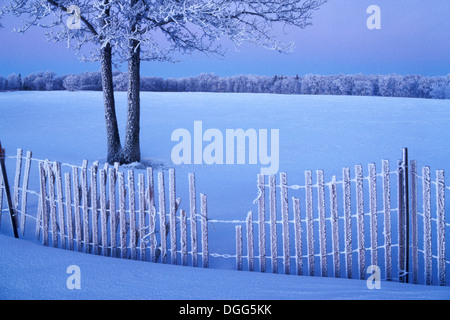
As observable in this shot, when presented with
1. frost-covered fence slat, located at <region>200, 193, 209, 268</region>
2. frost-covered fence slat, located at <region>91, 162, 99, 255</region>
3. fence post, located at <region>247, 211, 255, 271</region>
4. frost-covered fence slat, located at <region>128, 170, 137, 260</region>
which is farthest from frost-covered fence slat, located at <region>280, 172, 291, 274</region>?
frost-covered fence slat, located at <region>91, 162, 99, 255</region>

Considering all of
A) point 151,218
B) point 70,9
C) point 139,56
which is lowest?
point 151,218

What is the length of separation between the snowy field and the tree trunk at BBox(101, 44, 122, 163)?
1229 millimetres

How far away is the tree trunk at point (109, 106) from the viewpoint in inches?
471

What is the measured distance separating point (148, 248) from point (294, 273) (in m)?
2.05

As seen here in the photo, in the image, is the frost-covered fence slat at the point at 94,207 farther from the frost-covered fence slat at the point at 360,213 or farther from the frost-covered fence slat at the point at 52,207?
the frost-covered fence slat at the point at 360,213

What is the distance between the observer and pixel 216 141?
17297 millimetres

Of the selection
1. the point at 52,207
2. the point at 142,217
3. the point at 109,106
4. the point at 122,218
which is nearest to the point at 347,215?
the point at 142,217

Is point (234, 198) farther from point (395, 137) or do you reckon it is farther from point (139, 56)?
point (395, 137)

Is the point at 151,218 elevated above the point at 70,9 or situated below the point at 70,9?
below

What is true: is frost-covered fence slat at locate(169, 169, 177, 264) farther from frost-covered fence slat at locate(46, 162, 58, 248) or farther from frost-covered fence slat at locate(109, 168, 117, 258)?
frost-covered fence slat at locate(46, 162, 58, 248)

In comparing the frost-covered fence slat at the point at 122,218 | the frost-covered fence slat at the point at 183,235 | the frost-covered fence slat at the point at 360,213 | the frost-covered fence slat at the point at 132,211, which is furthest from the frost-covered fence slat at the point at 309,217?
the frost-covered fence slat at the point at 122,218

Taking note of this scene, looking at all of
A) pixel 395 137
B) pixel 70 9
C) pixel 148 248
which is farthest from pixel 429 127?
pixel 148 248
